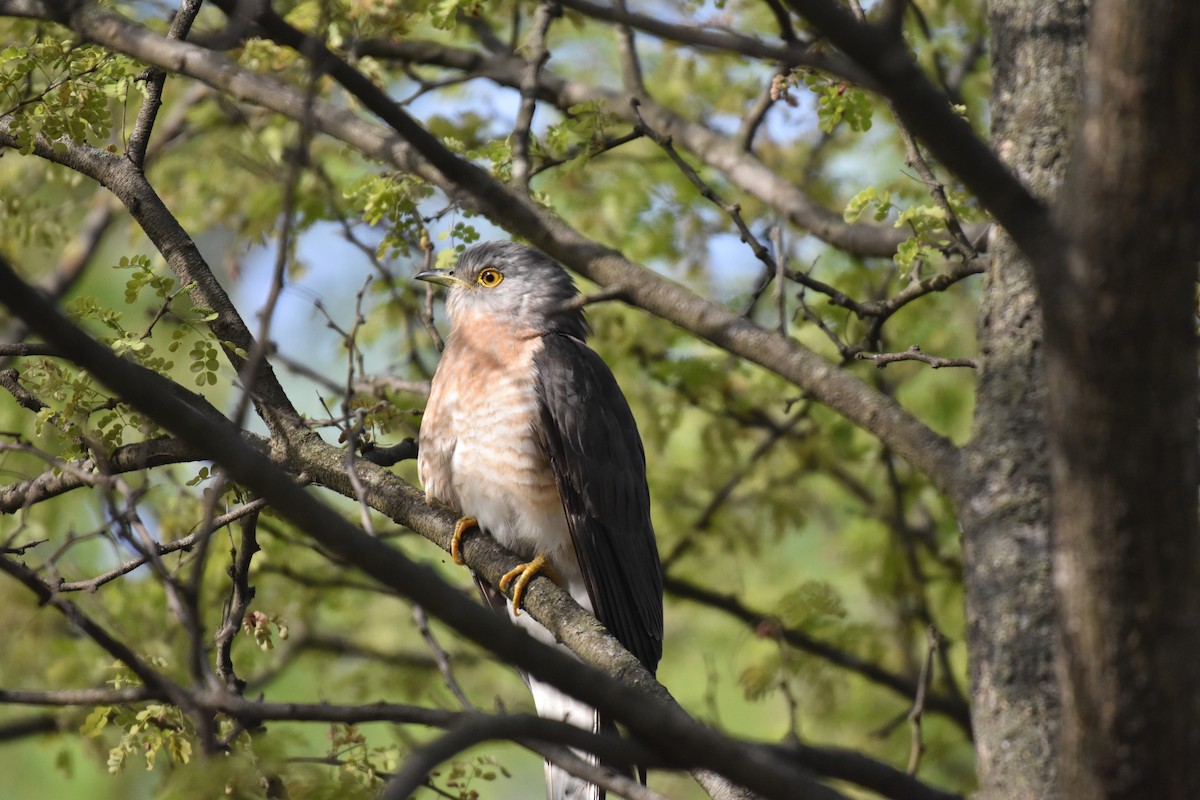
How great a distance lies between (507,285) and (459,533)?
1599mm

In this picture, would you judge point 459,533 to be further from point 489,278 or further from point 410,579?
point 410,579

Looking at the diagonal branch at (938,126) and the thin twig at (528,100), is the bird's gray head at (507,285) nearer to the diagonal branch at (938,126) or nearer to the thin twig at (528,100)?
the thin twig at (528,100)

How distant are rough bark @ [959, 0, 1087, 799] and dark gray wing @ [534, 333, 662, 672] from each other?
223cm

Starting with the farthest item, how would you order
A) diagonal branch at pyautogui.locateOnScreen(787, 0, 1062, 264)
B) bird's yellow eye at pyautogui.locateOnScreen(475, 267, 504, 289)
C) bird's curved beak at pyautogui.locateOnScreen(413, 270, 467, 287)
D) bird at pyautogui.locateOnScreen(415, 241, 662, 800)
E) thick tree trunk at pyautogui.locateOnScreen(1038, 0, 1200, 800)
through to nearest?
bird's yellow eye at pyautogui.locateOnScreen(475, 267, 504, 289) → bird's curved beak at pyautogui.locateOnScreen(413, 270, 467, 287) → bird at pyautogui.locateOnScreen(415, 241, 662, 800) → diagonal branch at pyautogui.locateOnScreen(787, 0, 1062, 264) → thick tree trunk at pyautogui.locateOnScreen(1038, 0, 1200, 800)

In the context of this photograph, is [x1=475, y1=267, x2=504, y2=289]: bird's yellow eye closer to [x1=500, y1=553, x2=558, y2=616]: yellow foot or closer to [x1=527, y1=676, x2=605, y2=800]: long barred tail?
[x1=500, y1=553, x2=558, y2=616]: yellow foot

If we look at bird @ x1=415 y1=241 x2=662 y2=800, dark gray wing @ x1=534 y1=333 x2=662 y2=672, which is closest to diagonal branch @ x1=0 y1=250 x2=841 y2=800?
bird @ x1=415 y1=241 x2=662 y2=800

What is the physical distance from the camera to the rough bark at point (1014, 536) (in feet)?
7.30

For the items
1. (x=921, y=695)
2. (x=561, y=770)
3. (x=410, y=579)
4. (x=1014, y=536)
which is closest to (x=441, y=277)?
(x=561, y=770)

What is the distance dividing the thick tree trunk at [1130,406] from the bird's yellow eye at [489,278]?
4013mm

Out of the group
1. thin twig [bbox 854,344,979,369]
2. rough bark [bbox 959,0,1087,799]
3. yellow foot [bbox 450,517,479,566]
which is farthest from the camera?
yellow foot [bbox 450,517,479,566]

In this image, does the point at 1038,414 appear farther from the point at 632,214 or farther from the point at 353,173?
the point at 353,173

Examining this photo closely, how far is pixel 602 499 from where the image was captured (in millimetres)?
4656

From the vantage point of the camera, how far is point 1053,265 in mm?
1627

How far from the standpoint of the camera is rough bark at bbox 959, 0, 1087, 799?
7.30 feet
